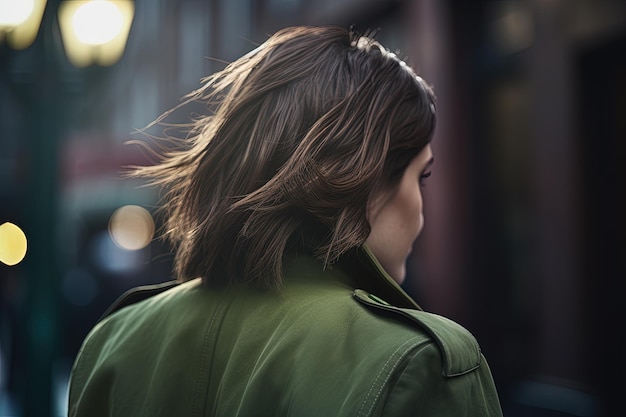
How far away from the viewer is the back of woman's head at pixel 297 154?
1458mm

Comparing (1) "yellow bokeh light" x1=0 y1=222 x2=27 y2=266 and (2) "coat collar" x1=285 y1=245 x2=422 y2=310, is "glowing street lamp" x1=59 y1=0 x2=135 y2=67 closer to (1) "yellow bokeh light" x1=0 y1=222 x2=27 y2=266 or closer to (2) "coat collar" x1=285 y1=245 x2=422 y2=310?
(2) "coat collar" x1=285 y1=245 x2=422 y2=310

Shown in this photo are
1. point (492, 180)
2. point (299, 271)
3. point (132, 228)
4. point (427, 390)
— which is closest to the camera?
point (427, 390)

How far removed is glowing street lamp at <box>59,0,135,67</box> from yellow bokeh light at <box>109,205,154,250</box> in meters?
22.4

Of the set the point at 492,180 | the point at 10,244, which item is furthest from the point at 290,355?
the point at 10,244

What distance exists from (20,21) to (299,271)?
3.90 metres

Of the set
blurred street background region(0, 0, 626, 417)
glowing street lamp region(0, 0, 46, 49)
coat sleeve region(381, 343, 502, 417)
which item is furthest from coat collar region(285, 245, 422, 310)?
glowing street lamp region(0, 0, 46, 49)

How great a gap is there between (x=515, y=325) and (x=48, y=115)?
476 cm

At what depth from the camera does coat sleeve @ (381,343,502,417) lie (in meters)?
1.19

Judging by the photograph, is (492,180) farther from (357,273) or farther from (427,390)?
(427,390)

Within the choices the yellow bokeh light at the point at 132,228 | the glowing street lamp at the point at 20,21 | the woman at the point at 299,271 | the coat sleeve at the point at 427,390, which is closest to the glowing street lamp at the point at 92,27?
the glowing street lamp at the point at 20,21

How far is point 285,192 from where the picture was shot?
1455mm

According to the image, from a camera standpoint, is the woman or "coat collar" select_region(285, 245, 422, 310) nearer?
the woman

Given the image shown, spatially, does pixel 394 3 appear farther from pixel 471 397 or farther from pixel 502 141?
pixel 471 397

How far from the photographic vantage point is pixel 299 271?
1.47 metres
